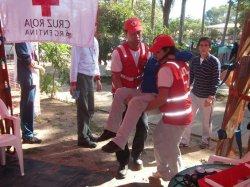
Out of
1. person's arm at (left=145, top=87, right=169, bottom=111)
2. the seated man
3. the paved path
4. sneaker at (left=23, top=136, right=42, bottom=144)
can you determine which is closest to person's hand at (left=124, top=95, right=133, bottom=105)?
the seated man

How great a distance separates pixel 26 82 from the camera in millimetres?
4848

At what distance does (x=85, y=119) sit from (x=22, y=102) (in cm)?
95

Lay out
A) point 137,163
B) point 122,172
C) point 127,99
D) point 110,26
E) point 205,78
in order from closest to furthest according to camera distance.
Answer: point 127,99 < point 122,172 < point 137,163 < point 205,78 < point 110,26

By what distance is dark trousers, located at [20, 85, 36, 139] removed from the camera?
4.91m

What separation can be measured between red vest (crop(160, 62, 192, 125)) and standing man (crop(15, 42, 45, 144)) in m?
2.18

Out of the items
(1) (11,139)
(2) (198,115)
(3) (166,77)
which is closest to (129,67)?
(3) (166,77)

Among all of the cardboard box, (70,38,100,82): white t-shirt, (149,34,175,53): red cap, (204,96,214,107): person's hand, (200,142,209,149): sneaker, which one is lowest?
(200,142,209,149): sneaker

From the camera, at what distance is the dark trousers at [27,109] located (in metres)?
4.91

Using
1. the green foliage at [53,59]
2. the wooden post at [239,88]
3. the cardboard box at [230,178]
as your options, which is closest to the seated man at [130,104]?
the wooden post at [239,88]

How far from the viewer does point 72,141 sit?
17.7ft

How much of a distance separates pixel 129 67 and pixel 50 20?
1.06 m

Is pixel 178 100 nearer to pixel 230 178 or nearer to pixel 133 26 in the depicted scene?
pixel 133 26

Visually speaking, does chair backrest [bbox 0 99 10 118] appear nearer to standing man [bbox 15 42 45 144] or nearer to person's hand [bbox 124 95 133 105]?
standing man [bbox 15 42 45 144]

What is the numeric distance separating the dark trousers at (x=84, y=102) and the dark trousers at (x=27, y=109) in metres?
0.71
